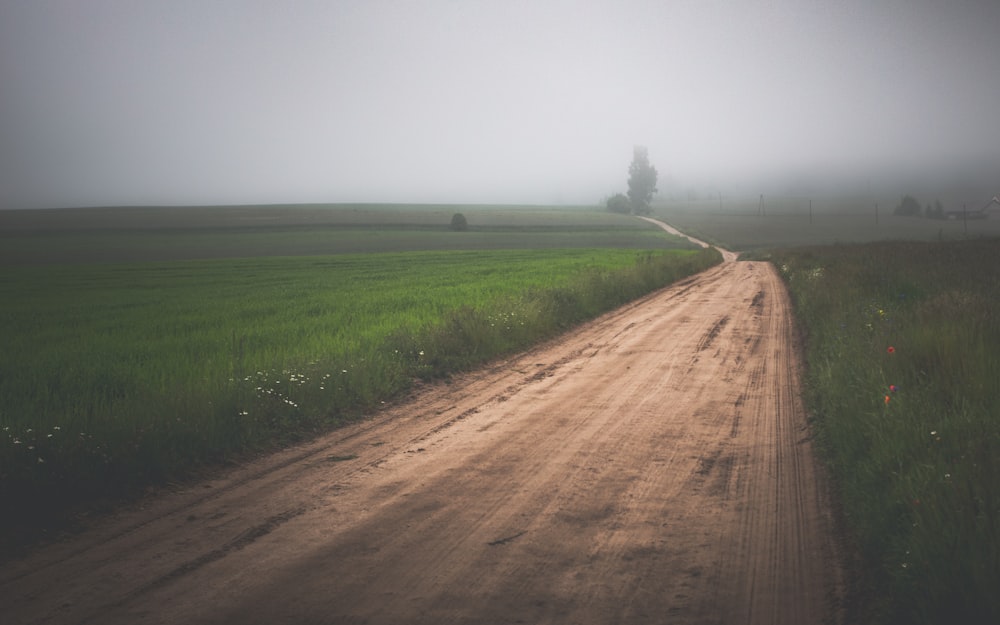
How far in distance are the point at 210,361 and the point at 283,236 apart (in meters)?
79.8

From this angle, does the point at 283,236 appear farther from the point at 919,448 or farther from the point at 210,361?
the point at 919,448

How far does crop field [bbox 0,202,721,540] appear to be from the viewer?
20.3 feet

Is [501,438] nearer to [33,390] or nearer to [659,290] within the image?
[33,390]

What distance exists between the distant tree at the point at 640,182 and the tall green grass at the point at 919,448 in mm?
152191

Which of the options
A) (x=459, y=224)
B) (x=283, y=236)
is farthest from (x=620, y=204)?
(x=283, y=236)

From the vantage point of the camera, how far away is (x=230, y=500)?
562cm

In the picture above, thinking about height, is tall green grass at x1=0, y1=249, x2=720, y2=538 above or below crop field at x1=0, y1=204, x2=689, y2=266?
below

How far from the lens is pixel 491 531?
4.87m

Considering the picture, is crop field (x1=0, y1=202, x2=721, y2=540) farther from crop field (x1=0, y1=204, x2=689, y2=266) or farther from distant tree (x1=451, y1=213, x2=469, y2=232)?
distant tree (x1=451, y1=213, x2=469, y2=232)

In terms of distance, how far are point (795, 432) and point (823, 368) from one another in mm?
2853

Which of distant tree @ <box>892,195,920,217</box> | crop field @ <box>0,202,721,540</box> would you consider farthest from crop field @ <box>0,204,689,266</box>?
distant tree @ <box>892,195,920,217</box>

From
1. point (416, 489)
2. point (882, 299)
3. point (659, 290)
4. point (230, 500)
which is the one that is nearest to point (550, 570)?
point (416, 489)

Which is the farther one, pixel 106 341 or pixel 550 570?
pixel 106 341

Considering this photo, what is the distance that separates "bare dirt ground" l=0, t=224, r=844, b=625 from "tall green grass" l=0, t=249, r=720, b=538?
2.35 ft
